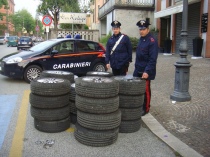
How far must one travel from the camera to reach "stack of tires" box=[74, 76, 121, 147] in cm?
416

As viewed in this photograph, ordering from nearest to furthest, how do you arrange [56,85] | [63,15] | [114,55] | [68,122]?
[56,85]
[68,122]
[114,55]
[63,15]

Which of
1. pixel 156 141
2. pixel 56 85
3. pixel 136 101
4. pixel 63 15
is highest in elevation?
pixel 63 15

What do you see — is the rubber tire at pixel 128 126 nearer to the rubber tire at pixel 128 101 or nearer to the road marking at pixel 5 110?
the rubber tire at pixel 128 101

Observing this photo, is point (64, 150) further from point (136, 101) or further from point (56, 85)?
point (136, 101)

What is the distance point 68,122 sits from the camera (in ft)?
16.2

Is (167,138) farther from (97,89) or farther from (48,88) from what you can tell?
(48,88)

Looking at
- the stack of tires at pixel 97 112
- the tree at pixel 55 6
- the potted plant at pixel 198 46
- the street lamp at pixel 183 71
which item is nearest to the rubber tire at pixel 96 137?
the stack of tires at pixel 97 112

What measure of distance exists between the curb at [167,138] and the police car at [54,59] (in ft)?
16.0

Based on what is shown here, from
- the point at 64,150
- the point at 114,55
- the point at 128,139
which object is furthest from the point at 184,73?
the point at 64,150

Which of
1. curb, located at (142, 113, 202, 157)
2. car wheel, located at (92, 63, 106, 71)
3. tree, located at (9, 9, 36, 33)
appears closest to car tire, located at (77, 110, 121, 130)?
curb, located at (142, 113, 202, 157)

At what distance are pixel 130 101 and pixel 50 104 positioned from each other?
139 cm

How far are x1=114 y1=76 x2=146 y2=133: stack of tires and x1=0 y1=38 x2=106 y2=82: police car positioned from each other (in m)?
5.20

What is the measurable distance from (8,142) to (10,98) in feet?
10.5

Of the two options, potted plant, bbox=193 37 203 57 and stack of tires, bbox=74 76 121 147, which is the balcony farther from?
stack of tires, bbox=74 76 121 147
